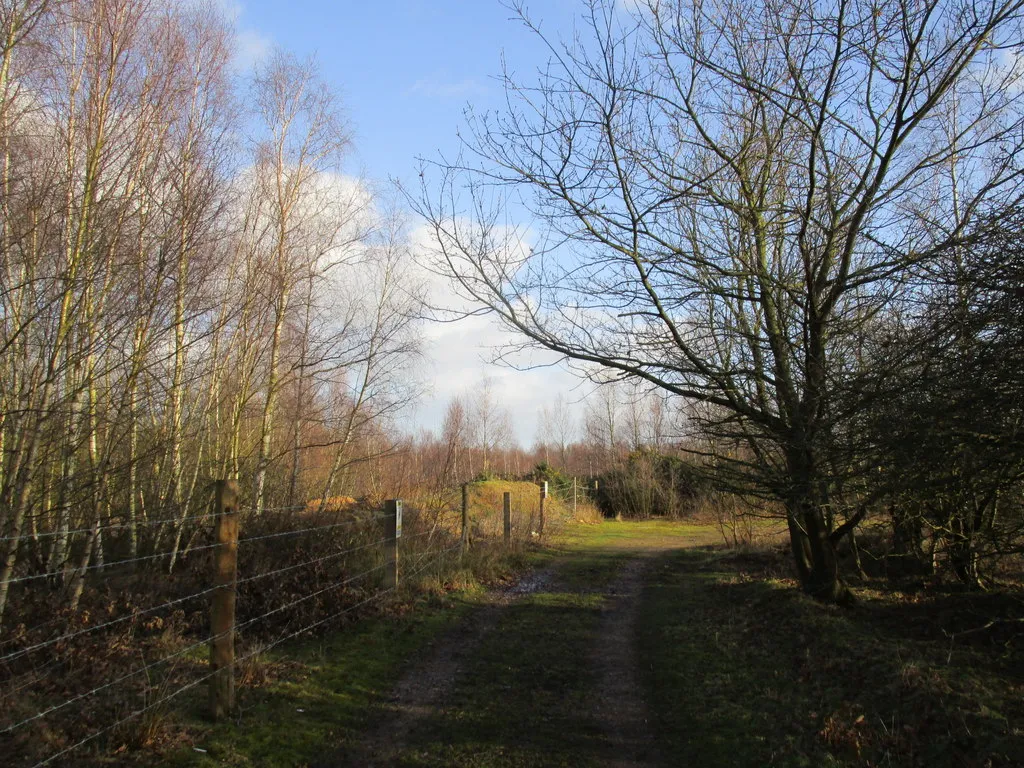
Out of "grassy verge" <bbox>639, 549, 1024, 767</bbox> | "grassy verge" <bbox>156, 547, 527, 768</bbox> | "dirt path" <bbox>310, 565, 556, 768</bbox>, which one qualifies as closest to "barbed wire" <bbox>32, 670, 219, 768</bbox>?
"grassy verge" <bbox>156, 547, 527, 768</bbox>

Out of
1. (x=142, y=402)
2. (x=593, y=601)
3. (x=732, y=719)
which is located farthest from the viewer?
(x=593, y=601)

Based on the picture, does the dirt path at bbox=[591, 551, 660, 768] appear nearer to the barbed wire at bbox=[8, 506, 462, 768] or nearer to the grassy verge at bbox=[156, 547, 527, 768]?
the grassy verge at bbox=[156, 547, 527, 768]

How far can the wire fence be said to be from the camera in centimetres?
483

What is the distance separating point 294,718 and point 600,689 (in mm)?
2644

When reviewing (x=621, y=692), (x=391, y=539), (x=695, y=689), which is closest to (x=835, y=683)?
(x=695, y=689)

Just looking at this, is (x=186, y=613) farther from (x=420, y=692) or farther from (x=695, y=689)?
(x=695, y=689)

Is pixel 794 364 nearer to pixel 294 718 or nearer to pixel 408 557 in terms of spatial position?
pixel 294 718

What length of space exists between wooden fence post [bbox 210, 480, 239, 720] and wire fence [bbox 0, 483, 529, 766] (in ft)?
0.03

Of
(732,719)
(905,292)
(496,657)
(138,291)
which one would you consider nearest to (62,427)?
(138,291)

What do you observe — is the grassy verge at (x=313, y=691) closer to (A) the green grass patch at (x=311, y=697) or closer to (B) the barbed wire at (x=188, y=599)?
(A) the green grass patch at (x=311, y=697)

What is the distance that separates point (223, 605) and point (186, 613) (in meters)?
3.50

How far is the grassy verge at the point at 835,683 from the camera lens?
182 inches

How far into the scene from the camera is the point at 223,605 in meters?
5.39

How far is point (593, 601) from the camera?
35.3 feet
